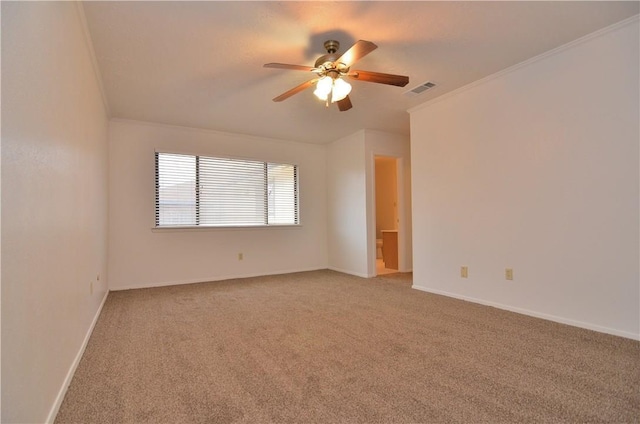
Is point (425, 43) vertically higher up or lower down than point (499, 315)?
higher up

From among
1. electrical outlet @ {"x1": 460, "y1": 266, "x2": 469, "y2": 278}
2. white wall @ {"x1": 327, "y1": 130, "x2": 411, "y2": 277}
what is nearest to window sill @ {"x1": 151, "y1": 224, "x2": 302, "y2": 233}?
white wall @ {"x1": 327, "y1": 130, "x2": 411, "y2": 277}

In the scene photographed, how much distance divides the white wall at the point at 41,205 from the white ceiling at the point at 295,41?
1.50 ft

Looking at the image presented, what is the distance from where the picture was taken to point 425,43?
257 centimetres

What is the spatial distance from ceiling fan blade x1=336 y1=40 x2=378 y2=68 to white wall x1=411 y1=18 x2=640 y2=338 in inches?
69.9

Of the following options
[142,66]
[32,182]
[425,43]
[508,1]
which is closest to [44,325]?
[32,182]

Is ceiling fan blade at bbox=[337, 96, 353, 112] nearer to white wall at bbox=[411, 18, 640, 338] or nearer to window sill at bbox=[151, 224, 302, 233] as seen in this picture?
white wall at bbox=[411, 18, 640, 338]

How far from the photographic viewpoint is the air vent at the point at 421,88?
3.36 meters

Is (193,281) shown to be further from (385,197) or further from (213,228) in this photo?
(385,197)

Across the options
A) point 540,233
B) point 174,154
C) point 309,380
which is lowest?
point 309,380

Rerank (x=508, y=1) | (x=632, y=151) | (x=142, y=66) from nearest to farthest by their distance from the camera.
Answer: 1. (x=508, y=1)
2. (x=632, y=151)
3. (x=142, y=66)

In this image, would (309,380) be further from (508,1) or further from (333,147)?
(333,147)

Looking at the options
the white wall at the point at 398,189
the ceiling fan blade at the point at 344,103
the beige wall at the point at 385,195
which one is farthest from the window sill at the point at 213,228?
the beige wall at the point at 385,195

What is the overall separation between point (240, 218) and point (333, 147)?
2.12 metres

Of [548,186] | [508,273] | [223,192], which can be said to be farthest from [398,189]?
[223,192]
